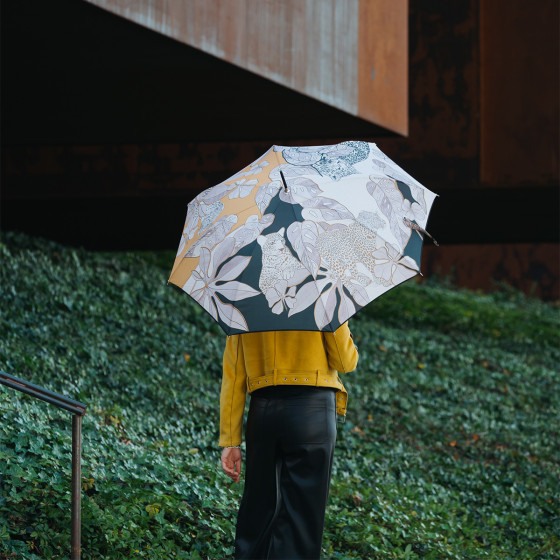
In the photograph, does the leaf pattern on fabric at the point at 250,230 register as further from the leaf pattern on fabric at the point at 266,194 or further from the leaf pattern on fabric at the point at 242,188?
the leaf pattern on fabric at the point at 242,188

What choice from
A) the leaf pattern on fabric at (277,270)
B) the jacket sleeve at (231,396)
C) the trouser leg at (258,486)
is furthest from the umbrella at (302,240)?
the trouser leg at (258,486)

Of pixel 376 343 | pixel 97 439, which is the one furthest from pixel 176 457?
pixel 376 343

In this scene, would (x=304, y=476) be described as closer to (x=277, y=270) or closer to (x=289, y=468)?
(x=289, y=468)

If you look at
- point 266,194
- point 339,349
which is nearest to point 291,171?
point 266,194

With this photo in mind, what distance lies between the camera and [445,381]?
428 inches

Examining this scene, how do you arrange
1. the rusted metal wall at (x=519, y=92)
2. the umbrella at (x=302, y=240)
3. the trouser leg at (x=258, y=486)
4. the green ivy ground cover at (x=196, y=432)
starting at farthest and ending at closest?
the rusted metal wall at (x=519, y=92)
the green ivy ground cover at (x=196, y=432)
the trouser leg at (x=258, y=486)
the umbrella at (x=302, y=240)

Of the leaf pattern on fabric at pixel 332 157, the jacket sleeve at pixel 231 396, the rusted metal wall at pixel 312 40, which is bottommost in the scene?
the jacket sleeve at pixel 231 396

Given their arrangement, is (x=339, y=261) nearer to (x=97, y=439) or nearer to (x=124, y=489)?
(x=124, y=489)

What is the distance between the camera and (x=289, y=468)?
354 cm

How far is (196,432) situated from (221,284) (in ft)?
13.3

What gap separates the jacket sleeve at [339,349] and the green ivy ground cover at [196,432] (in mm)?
1697

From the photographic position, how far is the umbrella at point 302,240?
3332 mm

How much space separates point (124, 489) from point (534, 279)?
56.1 ft

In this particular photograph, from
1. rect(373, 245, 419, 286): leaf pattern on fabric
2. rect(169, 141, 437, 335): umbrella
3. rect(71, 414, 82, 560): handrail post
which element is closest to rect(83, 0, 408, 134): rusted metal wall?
rect(169, 141, 437, 335): umbrella
